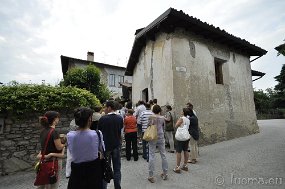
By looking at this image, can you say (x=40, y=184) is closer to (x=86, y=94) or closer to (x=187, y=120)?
(x=187, y=120)

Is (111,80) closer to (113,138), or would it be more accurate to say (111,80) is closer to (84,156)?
(113,138)

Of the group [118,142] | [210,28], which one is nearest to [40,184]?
[118,142]

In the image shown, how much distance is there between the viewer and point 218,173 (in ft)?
18.5

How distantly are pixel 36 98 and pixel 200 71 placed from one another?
22.9 ft

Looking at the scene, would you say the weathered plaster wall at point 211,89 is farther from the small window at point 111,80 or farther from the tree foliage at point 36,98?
the small window at point 111,80

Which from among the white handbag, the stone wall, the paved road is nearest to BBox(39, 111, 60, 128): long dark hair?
the paved road

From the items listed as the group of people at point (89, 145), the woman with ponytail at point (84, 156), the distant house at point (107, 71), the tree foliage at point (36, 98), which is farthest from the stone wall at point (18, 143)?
the distant house at point (107, 71)

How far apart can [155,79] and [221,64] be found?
12.4ft

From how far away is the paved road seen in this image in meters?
4.91

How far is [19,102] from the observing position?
6.93 meters

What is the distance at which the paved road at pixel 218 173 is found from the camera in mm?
4910

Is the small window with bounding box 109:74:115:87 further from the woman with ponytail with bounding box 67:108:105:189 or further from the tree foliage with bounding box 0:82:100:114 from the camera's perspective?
the woman with ponytail with bounding box 67:108:105:189

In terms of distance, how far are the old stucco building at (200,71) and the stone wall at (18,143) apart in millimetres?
5278

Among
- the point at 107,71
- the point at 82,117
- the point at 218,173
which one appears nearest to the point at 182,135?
the point at 218,173
